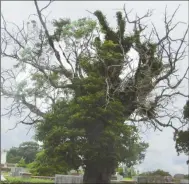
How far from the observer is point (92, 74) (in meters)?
16.3

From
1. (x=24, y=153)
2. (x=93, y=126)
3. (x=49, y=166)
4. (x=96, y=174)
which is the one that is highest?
(x=24, y=153)

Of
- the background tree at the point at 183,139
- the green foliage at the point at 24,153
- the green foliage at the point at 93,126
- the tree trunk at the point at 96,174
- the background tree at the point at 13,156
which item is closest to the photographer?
the green foliage at the point at 93,126

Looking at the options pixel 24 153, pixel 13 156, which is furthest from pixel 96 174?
pixel 13 156

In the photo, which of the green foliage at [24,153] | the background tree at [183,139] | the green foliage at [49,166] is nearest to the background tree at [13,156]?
the green foliage at [24,153]

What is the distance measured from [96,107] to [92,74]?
164 centimetres

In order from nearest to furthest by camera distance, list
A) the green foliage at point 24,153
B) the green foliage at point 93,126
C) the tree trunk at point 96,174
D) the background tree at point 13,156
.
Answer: the green foliage at point 93,126 → the tree trunk at point 96,174 → the green foliage at point 24,153 → the background tree at point 13,156

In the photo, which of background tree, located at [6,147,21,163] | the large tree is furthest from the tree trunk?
background tree, located at [6,147,21,163]

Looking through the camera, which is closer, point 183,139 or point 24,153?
point 183,139

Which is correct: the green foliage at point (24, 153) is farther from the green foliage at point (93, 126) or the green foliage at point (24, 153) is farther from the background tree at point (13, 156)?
the green foliage at point (93, 126)

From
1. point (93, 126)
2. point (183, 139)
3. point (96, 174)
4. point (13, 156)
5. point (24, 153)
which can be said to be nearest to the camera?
point (93, 126)

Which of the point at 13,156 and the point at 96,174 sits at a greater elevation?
the point at 13,156

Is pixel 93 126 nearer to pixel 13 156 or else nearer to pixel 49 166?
pixel 49 166

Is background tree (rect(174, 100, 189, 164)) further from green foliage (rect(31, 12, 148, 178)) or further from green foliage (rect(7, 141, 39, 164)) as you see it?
green foliage (rect(7, 141, 39, 164))

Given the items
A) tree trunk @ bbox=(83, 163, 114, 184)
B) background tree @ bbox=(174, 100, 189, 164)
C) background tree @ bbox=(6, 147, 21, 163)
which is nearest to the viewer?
tree trunk @ bbox=(83, 163, 114, 184)
